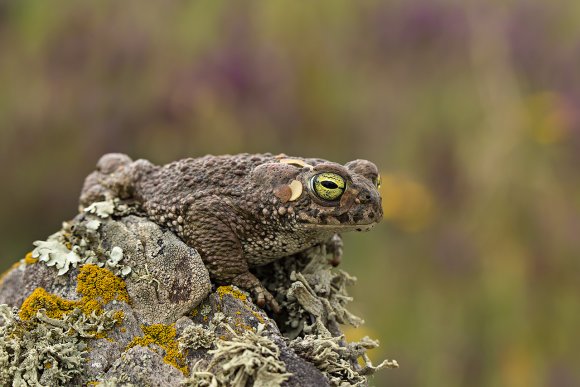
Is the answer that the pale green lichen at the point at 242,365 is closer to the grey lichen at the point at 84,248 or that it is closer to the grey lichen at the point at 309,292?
the grey lichen at the point at 309,292

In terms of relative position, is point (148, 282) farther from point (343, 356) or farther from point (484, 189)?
point (484, 189)

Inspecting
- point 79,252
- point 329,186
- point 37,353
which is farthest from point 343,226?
point 37,353

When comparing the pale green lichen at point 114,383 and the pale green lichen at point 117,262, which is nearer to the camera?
the pale green lichen at point 114,383

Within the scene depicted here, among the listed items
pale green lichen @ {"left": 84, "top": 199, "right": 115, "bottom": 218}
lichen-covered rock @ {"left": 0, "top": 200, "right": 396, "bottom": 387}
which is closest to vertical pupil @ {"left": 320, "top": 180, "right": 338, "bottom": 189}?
lichen-covered rock @ {"left": 0, "top": 200, "right": 396, "bottom": 387}

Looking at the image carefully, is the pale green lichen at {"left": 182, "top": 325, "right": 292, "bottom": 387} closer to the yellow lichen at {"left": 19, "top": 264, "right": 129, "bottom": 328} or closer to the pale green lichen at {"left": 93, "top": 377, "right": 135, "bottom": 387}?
the pale green lichen at {"left": 93, "top": 377, "right": 135, "bottom": 387}

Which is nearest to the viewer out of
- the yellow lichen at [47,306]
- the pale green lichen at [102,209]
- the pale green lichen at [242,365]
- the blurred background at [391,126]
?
the pale green lichen at [242,365]

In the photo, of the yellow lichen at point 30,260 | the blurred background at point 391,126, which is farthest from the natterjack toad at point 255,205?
the blurred background at point 391,126
